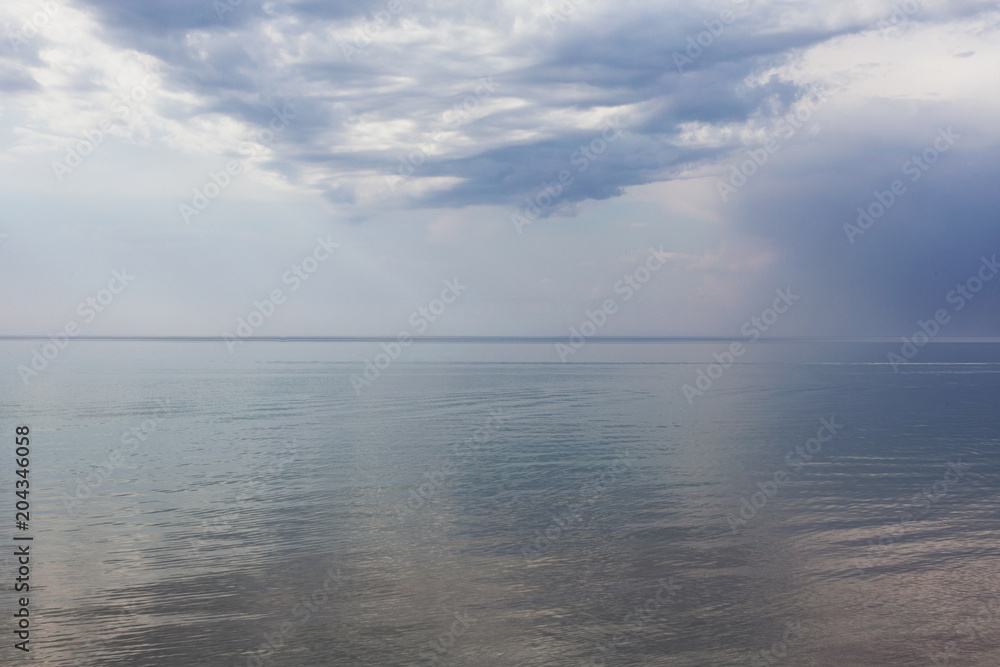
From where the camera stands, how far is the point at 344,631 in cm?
1455

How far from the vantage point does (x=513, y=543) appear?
67.6 feet

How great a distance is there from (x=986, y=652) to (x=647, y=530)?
31.1 feet

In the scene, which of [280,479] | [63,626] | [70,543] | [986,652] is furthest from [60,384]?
[986,652]

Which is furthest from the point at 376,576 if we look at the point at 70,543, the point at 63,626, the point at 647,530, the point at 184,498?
the point at 184,498

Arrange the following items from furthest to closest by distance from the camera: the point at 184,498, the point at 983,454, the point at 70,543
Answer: the point at 983,454, the point at 184,498, the point at 70,543

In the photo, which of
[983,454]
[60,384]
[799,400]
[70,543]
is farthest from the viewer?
[60,384]

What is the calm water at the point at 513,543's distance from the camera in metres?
14.2

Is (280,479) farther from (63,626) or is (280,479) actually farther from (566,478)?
(63,626)

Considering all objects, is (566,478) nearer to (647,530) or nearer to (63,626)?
(647,530)

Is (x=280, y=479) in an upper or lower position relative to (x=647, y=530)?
upper

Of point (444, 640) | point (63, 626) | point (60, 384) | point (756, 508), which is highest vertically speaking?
point (60, 384)

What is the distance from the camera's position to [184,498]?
26.7 m

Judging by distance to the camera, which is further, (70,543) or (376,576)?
(70,543)

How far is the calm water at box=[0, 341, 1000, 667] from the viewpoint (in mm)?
14156
